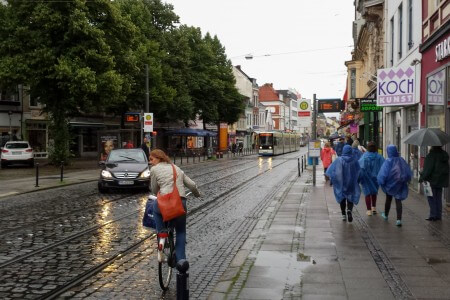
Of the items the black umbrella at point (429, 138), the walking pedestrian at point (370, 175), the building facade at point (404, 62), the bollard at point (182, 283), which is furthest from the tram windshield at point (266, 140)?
the bollard at point (182, 283)

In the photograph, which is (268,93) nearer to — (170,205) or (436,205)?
(436,205)

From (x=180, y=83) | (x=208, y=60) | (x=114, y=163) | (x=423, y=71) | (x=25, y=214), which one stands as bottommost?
(x=25, y=214)

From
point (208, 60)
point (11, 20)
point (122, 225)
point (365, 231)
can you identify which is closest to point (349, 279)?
point (365, 231)

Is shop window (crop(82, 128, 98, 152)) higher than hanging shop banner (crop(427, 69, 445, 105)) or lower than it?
lower

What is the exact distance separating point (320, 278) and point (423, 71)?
11.0 meters

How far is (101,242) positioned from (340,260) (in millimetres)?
4221

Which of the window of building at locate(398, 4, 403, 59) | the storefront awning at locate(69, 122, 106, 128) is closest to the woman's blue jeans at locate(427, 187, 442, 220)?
the window of building at locate(398, 4, 403, 59)

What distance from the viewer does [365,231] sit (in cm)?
939

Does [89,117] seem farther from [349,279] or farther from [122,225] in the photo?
[349,279]

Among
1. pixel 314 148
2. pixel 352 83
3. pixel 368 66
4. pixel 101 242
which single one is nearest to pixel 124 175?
pixel 101 242

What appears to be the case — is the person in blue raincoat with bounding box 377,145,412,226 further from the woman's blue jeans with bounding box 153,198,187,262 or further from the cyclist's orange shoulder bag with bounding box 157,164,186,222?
the cyclist's orange shoulder bag with bounding box 157,164,186,222

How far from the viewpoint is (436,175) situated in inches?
402

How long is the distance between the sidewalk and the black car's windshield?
7.73 metres

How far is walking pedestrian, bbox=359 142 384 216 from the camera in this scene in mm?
11273
